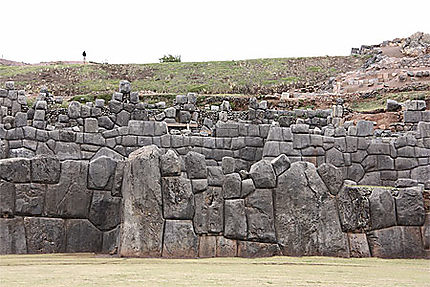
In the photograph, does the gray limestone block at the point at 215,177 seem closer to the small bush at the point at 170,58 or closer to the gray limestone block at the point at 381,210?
the gray limestone block at the point at 381,210

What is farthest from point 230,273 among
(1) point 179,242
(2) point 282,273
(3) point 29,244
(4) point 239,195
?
(3) point 29,244

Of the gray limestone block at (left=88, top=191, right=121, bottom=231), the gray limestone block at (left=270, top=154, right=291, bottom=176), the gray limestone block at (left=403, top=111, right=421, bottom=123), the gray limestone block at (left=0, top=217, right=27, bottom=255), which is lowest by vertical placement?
the gray limestone block at (left=0, top=217, right=27, bottom=255)

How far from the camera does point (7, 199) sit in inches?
400

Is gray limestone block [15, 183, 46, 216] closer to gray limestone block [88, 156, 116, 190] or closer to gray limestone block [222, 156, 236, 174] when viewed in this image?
gray limestone block [88, 156, 116, 190]

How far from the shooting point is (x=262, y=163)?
1080cm

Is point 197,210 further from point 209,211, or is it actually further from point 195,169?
point 195,169

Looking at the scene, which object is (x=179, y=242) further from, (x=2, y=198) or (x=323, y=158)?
(x=323, y=158)

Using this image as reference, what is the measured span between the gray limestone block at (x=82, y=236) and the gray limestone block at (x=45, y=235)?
100 millimetres

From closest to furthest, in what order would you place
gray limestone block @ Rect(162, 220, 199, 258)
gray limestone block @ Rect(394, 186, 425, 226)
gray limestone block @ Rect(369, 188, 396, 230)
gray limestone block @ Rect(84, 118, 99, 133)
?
gray limestone block @ Rect(162, 220, 199, 258), gray limestone block @ Rect(369, 188, 396, 230), gray limestone block @ Rect(394, 186, 425, 226), gray limestone block @ Rect(84, 118, 99, 133)

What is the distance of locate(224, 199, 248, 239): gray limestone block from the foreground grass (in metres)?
0.52

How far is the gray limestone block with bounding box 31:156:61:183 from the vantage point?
1045 cm

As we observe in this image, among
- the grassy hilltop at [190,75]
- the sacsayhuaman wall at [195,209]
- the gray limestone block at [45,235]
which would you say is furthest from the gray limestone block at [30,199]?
the grassy hilltop at [190,75]

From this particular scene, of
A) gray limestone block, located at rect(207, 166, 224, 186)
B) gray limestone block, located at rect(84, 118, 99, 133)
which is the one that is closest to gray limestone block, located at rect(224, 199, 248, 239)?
gray limestone block, located at rect(207, 166, 224, 186)

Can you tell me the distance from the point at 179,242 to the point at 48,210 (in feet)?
7.04
